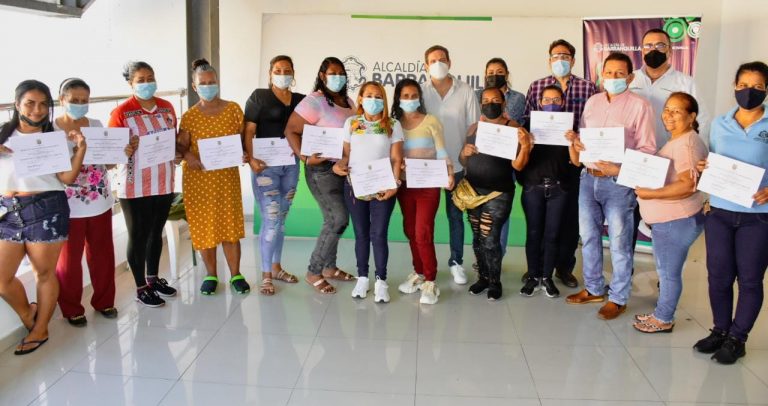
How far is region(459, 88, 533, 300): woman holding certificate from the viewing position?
3.66m

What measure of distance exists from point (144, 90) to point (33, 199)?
878 mm

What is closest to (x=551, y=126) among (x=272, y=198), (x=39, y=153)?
(x=272, y=198)

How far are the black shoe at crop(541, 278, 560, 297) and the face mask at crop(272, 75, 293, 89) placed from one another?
2.13 m

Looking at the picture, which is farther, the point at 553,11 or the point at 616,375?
the point at 553,11

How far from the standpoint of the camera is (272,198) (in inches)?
158

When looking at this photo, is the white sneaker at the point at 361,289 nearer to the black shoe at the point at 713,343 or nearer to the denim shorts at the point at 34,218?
the denim shorts at the point at 34,218

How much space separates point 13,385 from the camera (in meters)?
2.86

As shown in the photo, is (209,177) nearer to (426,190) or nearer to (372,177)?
(372,177)

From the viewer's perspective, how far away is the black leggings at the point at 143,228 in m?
3.68

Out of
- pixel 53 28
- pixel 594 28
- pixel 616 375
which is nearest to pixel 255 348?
pixel 616 375

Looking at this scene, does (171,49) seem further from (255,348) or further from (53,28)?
(255,348)

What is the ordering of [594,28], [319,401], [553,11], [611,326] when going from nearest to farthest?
[319,401]
[611,326]
[594,28]
[553,11]

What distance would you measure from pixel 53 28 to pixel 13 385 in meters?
4.27

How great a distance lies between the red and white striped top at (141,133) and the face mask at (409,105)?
4.56 feet
